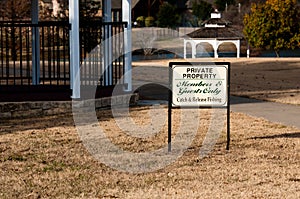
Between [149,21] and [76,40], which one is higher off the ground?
[149,21]

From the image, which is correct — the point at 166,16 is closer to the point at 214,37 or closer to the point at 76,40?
the point at 214,37

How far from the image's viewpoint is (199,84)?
10.2 m

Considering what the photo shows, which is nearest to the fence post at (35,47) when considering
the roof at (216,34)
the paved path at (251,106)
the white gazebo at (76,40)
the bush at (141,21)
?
the white gazebo at (76,40)

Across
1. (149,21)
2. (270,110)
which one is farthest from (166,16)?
(270,110)

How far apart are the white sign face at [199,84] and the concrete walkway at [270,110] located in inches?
108

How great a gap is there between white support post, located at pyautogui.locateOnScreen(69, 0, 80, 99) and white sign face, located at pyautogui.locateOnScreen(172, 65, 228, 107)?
4266 mm

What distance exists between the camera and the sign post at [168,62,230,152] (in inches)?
398

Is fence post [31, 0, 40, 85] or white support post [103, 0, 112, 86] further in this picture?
fence post [31, 0, 40, 85]

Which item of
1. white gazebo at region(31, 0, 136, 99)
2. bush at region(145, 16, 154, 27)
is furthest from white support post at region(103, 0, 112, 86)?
bush at region(145, 16, 154, 27)

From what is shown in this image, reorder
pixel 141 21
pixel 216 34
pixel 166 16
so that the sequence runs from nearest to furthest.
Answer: pixel 216 34
pixel 166 16
pixel 141 21

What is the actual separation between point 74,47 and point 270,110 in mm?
4062

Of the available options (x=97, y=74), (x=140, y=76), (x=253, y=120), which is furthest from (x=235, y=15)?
(x=253, y=120)

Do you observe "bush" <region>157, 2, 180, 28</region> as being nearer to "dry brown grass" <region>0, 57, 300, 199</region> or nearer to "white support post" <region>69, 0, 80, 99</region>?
"white support post" <region>69, 0, 80, 99</region>

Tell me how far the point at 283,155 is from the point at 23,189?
3.62m
